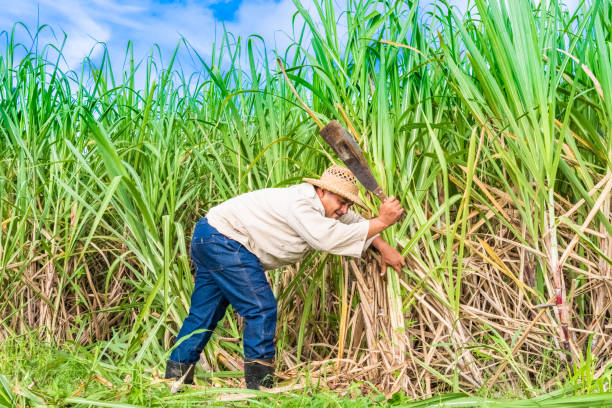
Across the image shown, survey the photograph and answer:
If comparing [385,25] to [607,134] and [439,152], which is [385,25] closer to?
[439,152]

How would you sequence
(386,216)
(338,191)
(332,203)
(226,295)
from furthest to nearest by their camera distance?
1. (226,295)
2. (332,203)
3. (338,191)
4. (386,216)

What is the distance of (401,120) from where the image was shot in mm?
2363

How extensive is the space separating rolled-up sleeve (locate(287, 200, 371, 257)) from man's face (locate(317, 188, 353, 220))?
0.07m

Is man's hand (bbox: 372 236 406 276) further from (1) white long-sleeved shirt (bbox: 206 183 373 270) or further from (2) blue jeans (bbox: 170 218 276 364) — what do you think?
(2) blue jeans (bbox: 170 218 276 364)

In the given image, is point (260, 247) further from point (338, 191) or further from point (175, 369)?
point (175, 369)

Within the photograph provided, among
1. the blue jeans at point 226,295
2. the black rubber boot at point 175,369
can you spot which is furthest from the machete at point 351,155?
the black rubber boot at point 175,369

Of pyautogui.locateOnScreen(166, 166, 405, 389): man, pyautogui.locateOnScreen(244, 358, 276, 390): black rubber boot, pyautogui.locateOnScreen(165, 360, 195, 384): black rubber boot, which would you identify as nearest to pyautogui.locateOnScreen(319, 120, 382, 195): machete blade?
pyautogui.locateOnScreen(166, 166, 405, 389): man

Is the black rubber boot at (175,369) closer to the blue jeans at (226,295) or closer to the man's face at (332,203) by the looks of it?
the blue jeans at (226,295)

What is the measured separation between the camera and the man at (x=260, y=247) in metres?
2.31

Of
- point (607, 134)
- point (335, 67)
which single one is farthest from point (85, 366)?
point (607, 134)

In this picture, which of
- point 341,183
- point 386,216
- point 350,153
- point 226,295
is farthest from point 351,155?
point 226,295

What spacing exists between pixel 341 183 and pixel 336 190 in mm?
35

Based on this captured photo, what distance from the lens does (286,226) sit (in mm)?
2441

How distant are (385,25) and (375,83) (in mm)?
247
